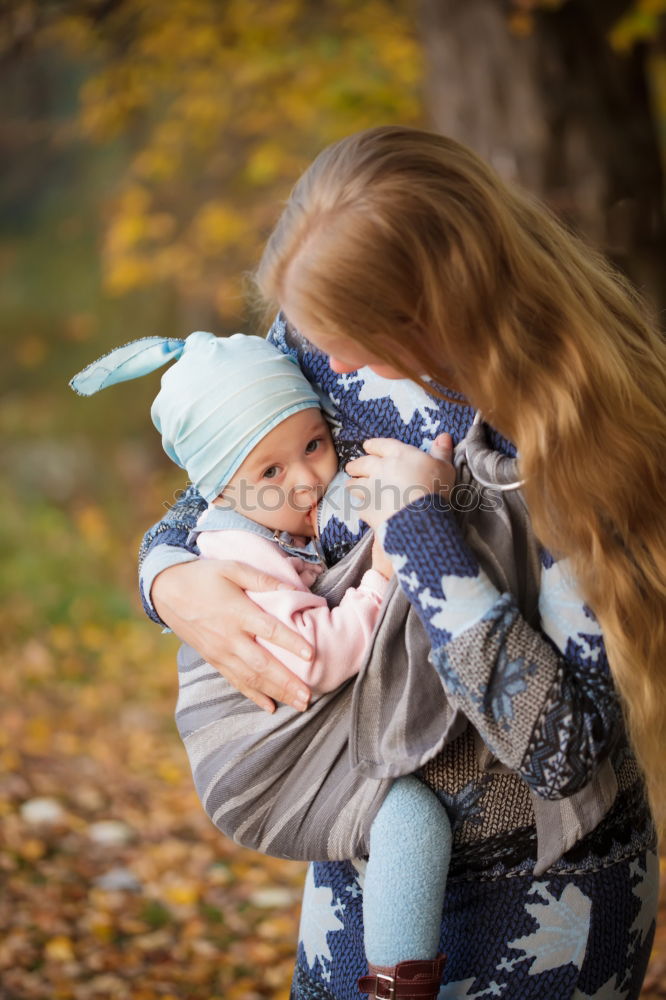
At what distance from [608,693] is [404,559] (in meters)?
0.35

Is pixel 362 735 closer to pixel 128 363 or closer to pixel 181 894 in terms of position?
pixel 128 363

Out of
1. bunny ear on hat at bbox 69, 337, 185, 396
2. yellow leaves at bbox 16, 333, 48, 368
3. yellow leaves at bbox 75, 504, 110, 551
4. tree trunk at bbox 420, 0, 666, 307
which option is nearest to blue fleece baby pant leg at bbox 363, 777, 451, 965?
bunny ear on hat at bbox 69, 337, 185, 396

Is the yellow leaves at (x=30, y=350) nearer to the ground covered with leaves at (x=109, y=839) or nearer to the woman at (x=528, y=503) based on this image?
the ground covered with leaves at (x=109, y=839)

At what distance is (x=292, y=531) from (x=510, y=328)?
65cm

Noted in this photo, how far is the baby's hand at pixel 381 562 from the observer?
1.57 m

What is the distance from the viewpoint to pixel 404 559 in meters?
1.41

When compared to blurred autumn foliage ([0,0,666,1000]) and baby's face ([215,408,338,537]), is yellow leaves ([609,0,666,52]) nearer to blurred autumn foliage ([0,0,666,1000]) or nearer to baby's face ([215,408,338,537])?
blurred autumn foliage ([0,0,666,1000])

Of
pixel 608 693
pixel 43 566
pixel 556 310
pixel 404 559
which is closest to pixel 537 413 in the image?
pixel 556 310

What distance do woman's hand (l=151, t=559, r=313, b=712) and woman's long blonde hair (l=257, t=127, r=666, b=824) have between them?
1.55 ft

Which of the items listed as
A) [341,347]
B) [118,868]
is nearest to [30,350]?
[118,868]

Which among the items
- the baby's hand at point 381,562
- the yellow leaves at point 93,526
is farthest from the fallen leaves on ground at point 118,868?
the baby's hand at point 381,562

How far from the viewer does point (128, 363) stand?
6.11 ft

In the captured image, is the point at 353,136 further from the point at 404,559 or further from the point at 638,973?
the point at 638,973

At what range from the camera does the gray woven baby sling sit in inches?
58.2
